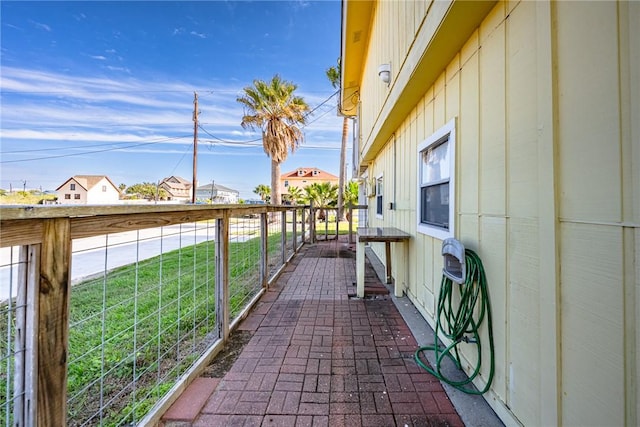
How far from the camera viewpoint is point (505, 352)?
A: 5.70 ft

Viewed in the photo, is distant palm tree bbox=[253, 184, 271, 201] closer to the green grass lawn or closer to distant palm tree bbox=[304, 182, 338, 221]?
distant palm tree bbox=[304, 182, 338, 221]

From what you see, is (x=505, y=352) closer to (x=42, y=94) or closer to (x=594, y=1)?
(x=594, y=1)

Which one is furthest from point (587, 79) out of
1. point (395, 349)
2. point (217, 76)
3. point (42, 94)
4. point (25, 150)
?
point (25, 150)

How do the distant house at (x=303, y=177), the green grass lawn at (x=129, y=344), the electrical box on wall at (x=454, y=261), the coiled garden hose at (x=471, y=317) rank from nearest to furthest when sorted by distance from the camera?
1. the green grass lawn at (x=129, y=344)
2. the coiled garden hose at (x=471, y=317)
3. the electrical box on wall at (x=454, y=261)
4. the distant house at (x=303, y=177)

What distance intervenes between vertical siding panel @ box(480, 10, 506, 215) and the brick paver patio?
4.54 ft

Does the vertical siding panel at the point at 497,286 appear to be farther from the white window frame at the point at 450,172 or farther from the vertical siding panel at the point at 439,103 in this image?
the vertical siding panel at the point at 439,103

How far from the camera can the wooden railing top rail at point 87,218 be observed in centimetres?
92

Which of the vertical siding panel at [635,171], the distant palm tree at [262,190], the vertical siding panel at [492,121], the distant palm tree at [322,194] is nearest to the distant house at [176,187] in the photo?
the distant palm tree at [262,190]

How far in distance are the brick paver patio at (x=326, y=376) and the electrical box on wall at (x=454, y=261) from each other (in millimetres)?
790

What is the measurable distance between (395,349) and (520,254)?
1476 mm

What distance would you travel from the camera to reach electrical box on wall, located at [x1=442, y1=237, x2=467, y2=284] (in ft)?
6.81

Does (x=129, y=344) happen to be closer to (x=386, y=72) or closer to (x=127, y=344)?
(x=127, y=344)

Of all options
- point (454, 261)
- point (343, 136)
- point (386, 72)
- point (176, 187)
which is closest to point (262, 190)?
point (176, 187)

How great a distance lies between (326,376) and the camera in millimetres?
2172
